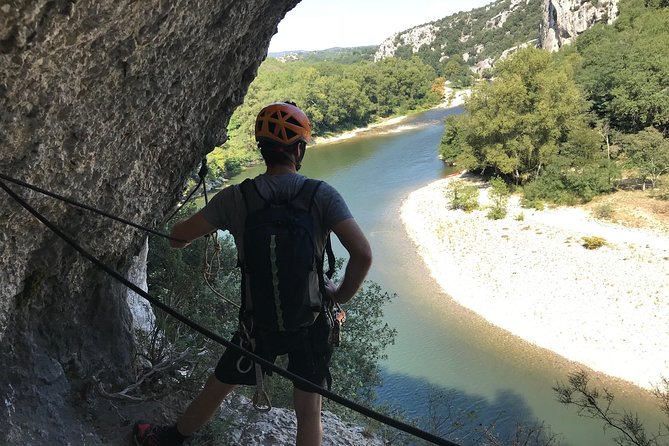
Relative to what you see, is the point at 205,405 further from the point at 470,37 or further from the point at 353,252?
the point at 470,37

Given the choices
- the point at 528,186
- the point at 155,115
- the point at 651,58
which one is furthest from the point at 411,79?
the point at 155,115

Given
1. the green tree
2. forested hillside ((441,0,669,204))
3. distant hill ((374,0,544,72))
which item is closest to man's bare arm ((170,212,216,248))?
forested hillside ((441,0,669,204))

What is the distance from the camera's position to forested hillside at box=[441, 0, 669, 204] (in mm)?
23594

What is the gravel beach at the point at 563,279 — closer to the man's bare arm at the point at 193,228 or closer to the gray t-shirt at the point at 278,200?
the gray t-shirt at the point at 278,200

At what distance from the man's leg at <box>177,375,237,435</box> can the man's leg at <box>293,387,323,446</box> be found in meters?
0.34

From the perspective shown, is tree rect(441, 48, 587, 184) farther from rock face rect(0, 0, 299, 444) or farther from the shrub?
rock face rect(0, 0, 299, 444)

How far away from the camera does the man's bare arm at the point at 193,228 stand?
2.34 metres

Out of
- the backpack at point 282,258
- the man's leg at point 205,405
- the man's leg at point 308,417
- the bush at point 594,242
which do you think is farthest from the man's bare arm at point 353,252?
the bush at point 594,242

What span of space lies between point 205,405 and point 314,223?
118 centimetres

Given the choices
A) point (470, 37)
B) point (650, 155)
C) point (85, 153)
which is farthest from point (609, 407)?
point (470, 37)

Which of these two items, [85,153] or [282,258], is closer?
[282,258]

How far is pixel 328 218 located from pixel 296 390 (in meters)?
0.94

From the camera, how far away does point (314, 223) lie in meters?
2.13

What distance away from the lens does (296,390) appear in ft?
8.38
